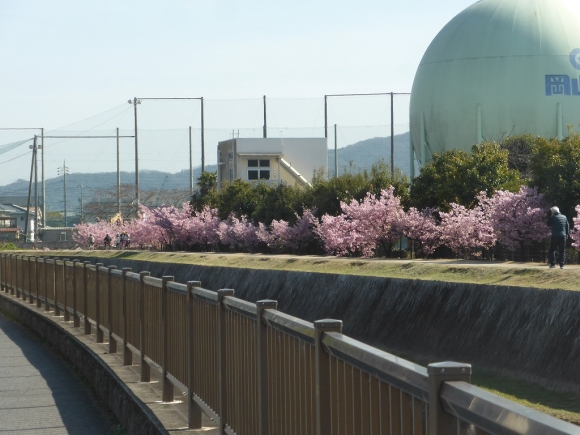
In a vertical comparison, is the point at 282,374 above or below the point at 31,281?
above

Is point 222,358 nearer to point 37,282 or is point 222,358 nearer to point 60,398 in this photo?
point 60,398

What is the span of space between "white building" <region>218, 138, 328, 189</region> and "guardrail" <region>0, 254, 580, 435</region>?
7958 cm

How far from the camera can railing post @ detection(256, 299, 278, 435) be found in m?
5.98

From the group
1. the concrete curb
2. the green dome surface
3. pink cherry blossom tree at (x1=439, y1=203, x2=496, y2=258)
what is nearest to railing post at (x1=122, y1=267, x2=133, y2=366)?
the concrete curb

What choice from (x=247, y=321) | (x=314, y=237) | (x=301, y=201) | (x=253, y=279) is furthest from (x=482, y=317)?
(x=301, y=201)

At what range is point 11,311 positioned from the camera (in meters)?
25.4

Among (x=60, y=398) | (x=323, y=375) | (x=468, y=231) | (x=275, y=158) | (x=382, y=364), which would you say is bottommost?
(x=60, y=398)

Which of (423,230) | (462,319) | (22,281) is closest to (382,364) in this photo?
(462,319)

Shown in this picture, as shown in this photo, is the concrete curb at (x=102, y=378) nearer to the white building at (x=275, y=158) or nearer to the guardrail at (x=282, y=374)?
the guardrail at (x=282, y=374)

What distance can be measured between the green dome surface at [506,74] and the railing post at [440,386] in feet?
138

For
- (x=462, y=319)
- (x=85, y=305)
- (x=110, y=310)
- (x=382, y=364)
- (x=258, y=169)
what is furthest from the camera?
(x=258, y=169)

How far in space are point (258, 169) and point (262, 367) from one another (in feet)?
288

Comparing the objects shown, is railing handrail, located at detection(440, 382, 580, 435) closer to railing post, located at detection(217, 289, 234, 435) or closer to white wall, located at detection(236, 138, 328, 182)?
railing post, located at detection(217, 289, 234, 435)

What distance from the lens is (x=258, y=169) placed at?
93625 mm
